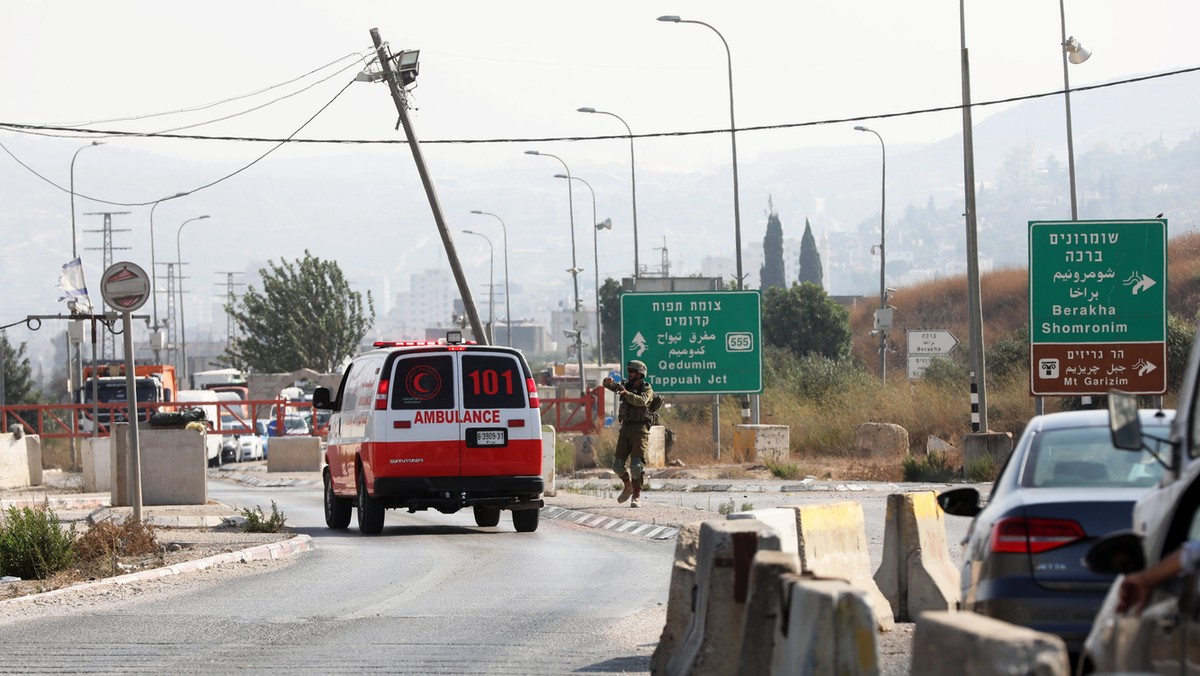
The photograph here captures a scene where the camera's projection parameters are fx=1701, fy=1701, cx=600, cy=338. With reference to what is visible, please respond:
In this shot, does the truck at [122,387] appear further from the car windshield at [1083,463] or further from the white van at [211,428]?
the car windshield at [1083,463]

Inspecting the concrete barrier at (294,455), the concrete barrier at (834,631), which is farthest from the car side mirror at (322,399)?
the concrete barrier at (294,455)

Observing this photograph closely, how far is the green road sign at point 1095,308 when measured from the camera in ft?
81.0

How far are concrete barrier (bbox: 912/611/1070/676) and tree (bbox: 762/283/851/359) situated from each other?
81.9 metres

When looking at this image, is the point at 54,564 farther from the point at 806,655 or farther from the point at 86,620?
the point at 806,655

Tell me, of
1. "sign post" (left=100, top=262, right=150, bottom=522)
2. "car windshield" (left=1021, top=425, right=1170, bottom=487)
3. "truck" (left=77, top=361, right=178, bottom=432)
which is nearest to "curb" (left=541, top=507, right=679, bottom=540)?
"sign post" (left=100, top=262, right=150, bottom=522)

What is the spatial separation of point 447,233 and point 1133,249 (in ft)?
47.4

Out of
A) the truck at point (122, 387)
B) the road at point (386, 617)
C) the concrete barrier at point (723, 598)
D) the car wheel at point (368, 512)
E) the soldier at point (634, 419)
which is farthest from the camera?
the truck at point (122, 387)

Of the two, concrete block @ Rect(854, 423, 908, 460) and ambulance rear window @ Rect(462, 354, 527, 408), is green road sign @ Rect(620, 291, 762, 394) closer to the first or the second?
concrete block @ Rect(854, 423, 908, 460)

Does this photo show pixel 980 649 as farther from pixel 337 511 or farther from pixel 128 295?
pixel 337 511

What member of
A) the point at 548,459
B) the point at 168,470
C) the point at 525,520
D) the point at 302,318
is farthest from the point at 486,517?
the point at 302,318

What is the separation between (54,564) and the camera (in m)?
15.2

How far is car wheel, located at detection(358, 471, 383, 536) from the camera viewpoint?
19.2 m

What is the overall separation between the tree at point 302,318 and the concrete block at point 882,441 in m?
63.2

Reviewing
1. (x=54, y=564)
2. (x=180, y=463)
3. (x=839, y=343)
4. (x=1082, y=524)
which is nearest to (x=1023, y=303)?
(x=839, y=343)
